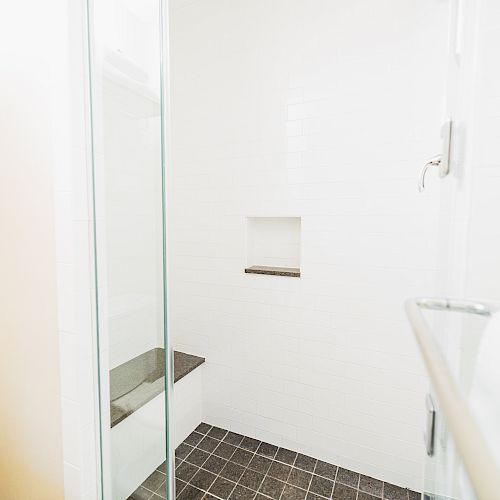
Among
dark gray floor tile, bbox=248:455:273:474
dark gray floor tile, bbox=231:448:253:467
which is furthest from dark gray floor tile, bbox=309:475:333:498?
dark gray floor tile, bbox=231:448:253:467

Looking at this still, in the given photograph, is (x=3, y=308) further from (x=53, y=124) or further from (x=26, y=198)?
(x=53, y=124)

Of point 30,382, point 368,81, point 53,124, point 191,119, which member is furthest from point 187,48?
point 30,382

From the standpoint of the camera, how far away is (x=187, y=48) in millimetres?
1989

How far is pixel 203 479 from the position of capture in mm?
1610

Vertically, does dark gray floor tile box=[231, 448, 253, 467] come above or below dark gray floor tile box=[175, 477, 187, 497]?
above

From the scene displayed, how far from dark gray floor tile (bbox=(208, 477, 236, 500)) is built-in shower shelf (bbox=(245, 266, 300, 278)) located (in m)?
1.06

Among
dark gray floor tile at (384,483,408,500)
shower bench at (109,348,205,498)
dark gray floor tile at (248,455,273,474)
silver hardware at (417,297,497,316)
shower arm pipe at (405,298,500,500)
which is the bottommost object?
dark gray floor tile at (248,455,273,474)

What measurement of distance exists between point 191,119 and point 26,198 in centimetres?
131

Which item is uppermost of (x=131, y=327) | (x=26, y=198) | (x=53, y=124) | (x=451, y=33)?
(x=451, y=33)

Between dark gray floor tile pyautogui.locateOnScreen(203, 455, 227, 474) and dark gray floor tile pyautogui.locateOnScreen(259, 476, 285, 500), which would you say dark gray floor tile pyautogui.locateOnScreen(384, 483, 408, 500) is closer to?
dark gray floor tile pyautogui.locateOnScreen(259, 476, 285, 500)

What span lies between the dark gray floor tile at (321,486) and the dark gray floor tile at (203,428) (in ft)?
2.35

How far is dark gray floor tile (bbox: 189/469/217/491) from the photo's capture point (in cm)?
157

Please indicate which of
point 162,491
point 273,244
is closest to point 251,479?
point 162,491

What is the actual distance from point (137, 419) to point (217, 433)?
4.12 feet
